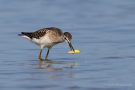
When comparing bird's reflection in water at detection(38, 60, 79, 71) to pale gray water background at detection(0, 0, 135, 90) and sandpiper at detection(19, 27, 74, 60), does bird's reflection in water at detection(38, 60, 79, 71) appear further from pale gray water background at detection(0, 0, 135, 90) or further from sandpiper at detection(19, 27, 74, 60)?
sandpiper at detection(19, 27, 74, 60)

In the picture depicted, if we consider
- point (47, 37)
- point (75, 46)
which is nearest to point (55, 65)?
point (47, 37)

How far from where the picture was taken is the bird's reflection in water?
15.4 metres

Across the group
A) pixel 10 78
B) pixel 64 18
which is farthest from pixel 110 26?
pixel 10 78

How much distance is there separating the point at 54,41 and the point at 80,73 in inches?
123

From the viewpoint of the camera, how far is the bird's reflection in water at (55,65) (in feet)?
50.6

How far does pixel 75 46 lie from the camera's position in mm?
18500

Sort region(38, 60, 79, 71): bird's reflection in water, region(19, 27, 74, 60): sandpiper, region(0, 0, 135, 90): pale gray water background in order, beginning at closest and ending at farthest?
region(0, 0, 135, 90): pale gray water background → region(38, 60, 79, 71): bird's reflection in water → region(19, 27, 74, 60): sandpiper

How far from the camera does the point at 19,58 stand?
1666 centimetres

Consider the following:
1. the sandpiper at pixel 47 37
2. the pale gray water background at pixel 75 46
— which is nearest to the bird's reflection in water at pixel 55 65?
the pale gray water background at pixel 75 46

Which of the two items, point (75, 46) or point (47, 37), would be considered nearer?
point (47, 37)

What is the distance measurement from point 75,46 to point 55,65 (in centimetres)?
272

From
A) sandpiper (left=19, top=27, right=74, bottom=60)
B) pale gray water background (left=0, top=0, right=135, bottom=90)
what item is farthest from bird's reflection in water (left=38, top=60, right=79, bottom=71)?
sandpiper (left=19, top=27, right=74, bottom=60)

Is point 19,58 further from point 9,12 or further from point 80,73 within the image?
point 9,12

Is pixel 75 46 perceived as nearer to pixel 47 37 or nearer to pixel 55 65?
pixel 47 37
